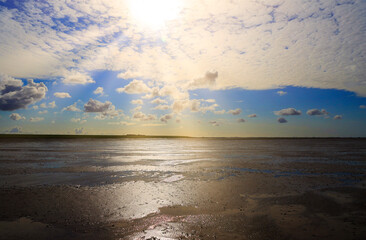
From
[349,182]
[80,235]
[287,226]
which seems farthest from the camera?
[349,182]

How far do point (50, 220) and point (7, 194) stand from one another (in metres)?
5.73

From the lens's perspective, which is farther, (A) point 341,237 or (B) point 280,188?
(B) point 280,188

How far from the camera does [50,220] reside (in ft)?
29.5

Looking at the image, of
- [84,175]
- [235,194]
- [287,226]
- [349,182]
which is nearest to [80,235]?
[287,226]

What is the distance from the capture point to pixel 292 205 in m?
11.3

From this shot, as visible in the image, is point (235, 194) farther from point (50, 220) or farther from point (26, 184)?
point (26, 184)

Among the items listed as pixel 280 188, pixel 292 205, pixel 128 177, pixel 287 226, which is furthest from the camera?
pixel 128 177

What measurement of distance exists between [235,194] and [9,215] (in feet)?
36.5

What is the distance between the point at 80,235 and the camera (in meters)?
7.66

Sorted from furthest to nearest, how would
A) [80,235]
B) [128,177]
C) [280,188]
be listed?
1. [128,177]
2. [280,188]
3. [80,235]

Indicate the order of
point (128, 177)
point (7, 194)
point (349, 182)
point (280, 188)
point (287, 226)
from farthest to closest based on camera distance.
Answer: point (128, 177)
point (349, 182)
point (280, 188)
point (7, 194)
point (287, 226)

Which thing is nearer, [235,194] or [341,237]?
[341,237]

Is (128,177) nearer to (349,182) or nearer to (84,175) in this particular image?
(84,175)

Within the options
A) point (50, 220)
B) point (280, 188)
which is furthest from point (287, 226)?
point (50, 220)
